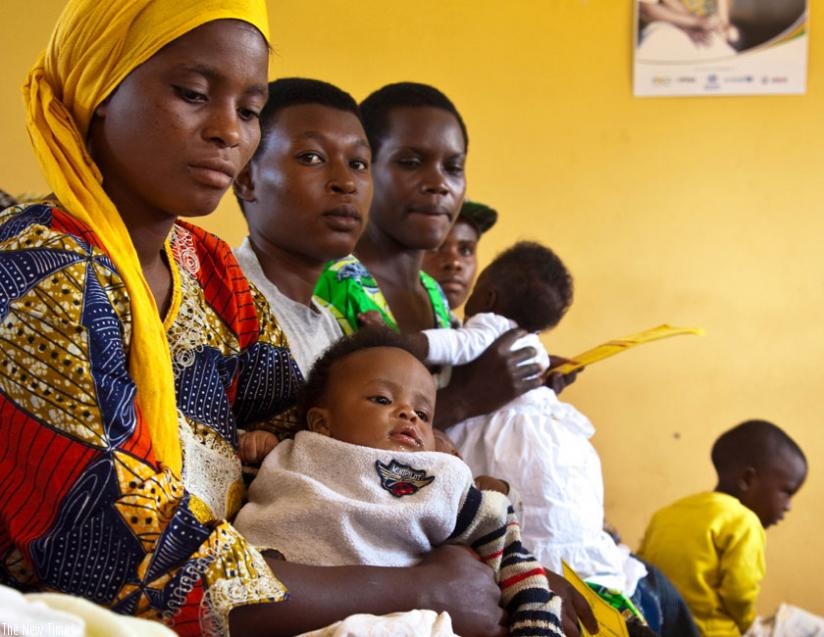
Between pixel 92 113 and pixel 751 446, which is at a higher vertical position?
pixel 92 113

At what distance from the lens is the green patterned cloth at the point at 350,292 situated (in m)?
2.21

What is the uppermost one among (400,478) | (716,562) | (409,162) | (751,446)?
(409,162)

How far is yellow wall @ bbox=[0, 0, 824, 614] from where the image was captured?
425 centimetres

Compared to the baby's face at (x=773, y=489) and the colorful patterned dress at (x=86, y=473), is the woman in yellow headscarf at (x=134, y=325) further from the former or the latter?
the baby's face at (x=773, y=489)

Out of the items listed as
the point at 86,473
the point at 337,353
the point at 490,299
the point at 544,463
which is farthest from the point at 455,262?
the point at 86,473

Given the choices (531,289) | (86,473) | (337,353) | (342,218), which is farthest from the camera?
(531,289)

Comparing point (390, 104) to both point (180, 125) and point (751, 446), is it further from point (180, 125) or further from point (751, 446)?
point (751, 446)

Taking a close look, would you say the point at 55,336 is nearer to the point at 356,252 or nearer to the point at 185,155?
the point at 185,155

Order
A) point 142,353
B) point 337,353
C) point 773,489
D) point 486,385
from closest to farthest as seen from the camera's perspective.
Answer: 1. point 142,353
2. point 337,353
3. point 486,385
4. point 773,489

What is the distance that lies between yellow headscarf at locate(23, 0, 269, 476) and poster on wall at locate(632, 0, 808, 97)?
3.03 m

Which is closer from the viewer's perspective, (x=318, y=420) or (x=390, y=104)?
(x=318, y=420)

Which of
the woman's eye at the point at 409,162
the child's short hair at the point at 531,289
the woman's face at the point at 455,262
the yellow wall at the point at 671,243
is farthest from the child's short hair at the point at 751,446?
the woman's eye at the point at 409,162

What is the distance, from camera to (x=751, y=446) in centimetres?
383

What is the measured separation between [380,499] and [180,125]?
0.57m
